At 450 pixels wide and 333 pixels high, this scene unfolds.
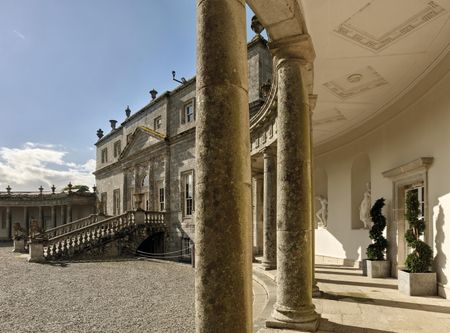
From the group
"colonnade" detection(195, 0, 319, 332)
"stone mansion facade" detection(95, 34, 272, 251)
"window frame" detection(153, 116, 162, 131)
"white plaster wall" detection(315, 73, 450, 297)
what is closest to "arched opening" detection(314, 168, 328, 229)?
"white plaster wall" detection(315, 73, 450, 297)

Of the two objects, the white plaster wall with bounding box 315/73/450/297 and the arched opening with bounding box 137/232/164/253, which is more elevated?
the white plaster wall with bounding box 315/73/450/297

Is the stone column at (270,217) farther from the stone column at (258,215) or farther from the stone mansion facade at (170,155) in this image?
the stone column at (258,215)

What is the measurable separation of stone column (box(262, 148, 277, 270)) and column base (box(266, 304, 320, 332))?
6384 mm

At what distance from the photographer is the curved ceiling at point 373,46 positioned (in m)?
5.88

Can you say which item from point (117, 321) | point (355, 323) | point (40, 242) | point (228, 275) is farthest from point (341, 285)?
point (40, 242)

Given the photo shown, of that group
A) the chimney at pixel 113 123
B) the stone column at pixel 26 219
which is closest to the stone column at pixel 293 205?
the chimney at pixel 113 123

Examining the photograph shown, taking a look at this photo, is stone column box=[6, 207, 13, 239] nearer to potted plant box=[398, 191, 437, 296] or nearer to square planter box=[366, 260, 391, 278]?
square planter box=[366, 260, 391, 278]

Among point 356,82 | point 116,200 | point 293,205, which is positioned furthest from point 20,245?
point 293,205

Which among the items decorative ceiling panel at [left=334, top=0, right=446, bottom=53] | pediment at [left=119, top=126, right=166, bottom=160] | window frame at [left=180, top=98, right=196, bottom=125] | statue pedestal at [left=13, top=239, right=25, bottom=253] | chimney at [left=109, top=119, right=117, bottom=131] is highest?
chimney at [left=109, top=119, right=117, bottom=131]

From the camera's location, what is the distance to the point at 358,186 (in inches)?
582

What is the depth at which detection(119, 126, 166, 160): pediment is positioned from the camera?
1003 inches

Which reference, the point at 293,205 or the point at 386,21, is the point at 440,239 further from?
the point at 386,21

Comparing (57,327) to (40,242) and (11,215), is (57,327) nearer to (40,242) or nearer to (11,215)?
(40,242)

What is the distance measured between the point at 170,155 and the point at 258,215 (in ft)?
28.5
